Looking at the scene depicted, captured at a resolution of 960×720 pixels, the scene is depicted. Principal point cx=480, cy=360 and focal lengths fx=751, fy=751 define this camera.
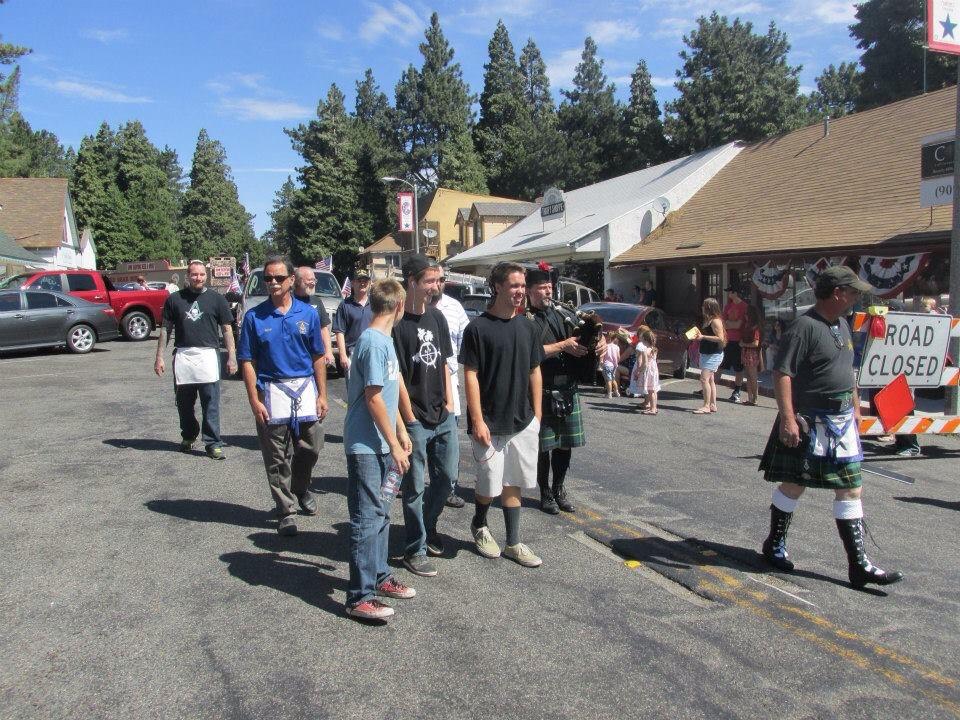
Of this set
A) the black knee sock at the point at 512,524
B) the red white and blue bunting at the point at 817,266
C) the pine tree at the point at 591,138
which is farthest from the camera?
the pine tree at the point at 591,138

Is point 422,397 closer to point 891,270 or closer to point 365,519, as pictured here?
point 365,519

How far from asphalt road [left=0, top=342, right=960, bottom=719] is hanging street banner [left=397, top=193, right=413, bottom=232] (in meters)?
41.8

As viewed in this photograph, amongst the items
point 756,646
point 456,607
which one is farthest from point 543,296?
point 756,646

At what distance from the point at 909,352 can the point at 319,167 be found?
190 ft

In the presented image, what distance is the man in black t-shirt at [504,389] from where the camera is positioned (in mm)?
4574

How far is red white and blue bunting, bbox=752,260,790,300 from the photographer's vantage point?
17.3 meters

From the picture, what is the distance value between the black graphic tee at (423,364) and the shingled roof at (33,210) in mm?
39836

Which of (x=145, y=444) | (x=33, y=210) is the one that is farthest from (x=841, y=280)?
(x=33, y=210)

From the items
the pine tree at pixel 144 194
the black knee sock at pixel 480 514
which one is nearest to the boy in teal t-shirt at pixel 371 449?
the black knee sock at pixel 480 514

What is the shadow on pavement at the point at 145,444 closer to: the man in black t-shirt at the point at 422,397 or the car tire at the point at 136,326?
the man in black t-shirt at the point at 422,397

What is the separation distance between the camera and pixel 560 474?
588 centimetres

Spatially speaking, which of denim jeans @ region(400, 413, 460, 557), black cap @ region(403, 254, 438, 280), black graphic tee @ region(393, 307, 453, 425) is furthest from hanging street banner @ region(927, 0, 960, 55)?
denim jeans @ region(400, 413, 460, 557)

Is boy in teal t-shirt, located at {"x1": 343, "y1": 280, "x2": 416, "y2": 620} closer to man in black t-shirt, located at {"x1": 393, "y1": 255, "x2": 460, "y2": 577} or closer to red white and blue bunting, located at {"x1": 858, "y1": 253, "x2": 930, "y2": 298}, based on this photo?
man in black t-shirt, located at {"x1": 393, "y1": 255, "x2": 460, "y2": 577}

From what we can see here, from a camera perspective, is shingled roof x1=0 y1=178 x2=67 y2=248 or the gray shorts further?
shingled roof x1=0 y1=178 x2=67 y2=248
